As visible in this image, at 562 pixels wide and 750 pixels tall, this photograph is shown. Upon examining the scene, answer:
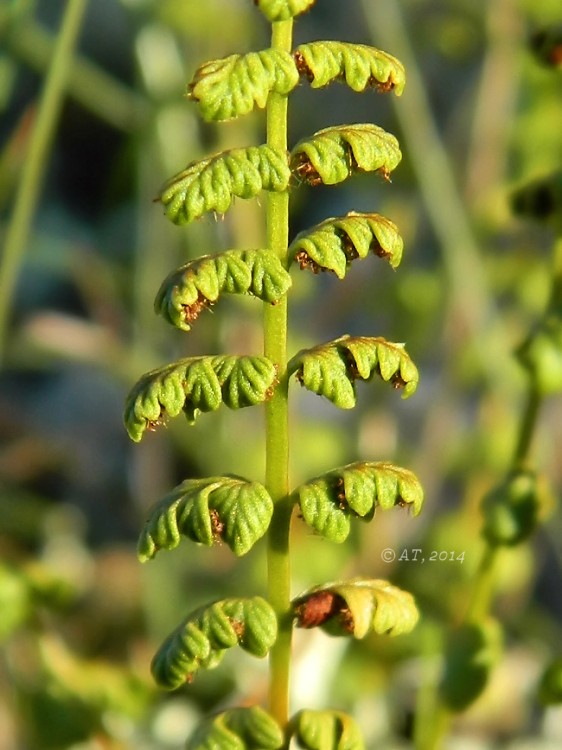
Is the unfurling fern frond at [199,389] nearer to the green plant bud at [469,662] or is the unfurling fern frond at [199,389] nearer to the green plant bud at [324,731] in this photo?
the green plant bud at [324,731]

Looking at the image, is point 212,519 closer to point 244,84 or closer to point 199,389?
point 199,389

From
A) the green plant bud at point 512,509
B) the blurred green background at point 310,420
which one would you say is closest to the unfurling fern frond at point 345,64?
the green plant bud at point 512,509

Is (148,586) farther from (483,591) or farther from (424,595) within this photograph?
(483,591)

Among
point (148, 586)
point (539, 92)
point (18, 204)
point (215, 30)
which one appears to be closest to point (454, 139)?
point (539, 92)

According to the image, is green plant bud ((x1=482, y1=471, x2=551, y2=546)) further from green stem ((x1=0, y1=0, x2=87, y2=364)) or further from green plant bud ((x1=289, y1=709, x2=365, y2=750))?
green stem ((x1=0, y1=0, x2=87, y2=364))

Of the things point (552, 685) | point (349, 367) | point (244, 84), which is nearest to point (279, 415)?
point (349, 367)

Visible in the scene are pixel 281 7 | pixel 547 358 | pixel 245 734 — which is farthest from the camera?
pixel 547 358

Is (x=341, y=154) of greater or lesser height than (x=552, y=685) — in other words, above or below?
above
